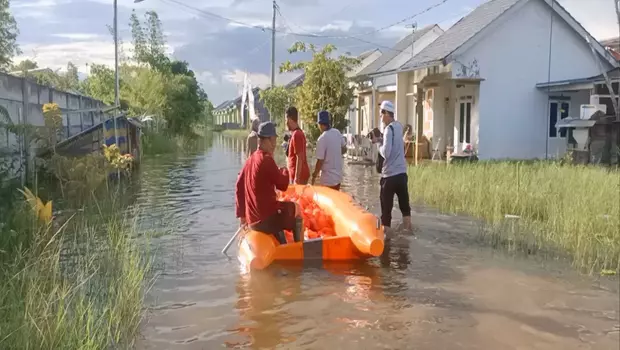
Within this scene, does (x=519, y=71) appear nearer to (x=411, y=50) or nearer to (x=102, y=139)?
(x=411, y=50)

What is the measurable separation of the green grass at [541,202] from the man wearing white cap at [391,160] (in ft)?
4.80

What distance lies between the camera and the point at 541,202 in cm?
969

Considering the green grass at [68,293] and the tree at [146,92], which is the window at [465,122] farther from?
the tree at [146,92]

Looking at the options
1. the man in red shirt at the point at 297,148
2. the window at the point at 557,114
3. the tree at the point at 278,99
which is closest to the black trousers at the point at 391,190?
the man in red shirt at the point at 297,148

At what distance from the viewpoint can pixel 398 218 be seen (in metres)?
10.5

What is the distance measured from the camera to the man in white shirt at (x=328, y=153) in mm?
8930

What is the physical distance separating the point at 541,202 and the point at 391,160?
2.95 meters

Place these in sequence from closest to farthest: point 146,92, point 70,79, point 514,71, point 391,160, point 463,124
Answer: point 391,160 → point 514,71 → point 463,124 → point 146,92 → point 70,79

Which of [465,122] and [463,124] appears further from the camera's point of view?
[463,124]

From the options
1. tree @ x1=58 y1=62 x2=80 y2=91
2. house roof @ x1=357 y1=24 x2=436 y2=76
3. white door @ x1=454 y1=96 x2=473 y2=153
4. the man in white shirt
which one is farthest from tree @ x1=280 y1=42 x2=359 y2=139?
tree @ x1=58 y1=62 x2=80 y2=91

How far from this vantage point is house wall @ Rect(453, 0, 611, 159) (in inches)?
768

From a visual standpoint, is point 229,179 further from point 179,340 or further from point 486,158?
point 179,340

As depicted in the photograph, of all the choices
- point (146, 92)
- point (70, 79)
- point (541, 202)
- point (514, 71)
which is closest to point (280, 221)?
point (541, 202)

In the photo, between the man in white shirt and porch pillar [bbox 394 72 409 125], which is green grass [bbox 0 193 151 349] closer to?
the man in white shirt
